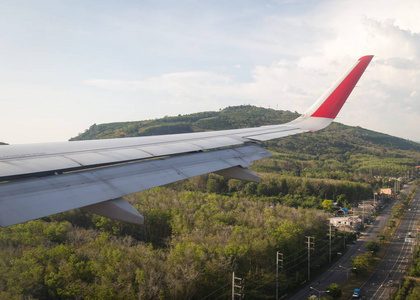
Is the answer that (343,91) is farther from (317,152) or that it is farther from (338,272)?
(317,152)

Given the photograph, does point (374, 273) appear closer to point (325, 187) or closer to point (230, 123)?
point (325, 187)

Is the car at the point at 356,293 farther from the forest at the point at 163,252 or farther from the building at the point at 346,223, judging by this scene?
the building at the point at 346,223

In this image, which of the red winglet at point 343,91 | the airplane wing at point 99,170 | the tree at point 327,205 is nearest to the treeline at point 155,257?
the airplane wing at point 99,170

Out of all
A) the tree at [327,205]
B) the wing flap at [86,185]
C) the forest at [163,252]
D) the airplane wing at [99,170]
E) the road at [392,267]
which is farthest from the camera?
the tree at [327,205]

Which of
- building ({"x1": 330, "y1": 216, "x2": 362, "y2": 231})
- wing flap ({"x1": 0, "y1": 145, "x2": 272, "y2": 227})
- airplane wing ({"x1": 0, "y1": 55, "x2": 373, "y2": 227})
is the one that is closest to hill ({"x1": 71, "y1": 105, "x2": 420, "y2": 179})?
building ({"x1": 330, "y1": 216, "x2": 362, "y2": 231})

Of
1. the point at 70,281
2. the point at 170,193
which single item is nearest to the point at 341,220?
the point at 170,193

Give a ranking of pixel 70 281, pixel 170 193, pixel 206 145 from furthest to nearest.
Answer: pixel 170 193 < pixel 70 281 < pixel 206 145
